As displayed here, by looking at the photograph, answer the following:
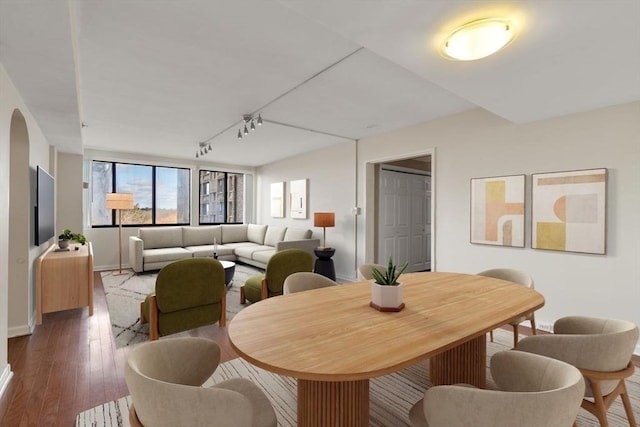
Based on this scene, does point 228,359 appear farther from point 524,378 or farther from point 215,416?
point 524,378

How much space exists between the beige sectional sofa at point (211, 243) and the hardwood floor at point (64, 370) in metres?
2.22

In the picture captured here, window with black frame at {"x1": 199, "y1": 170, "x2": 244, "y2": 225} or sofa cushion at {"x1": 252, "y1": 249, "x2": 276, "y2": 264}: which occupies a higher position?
window with black frame at {"x1": 199, "y1": 170, "x2": 244, "y2": 225}

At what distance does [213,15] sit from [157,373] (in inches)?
80.4

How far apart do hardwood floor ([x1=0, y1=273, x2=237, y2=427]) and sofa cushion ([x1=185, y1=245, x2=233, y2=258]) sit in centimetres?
257

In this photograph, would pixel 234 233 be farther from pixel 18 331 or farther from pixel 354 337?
pixel 354 337

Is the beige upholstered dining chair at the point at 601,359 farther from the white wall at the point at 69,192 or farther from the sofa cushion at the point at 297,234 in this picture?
the white wall at the point at 69,192

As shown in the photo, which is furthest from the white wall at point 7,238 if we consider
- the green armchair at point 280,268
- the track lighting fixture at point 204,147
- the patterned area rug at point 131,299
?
the track lighting fixture at point 204,147

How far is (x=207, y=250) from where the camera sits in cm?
616

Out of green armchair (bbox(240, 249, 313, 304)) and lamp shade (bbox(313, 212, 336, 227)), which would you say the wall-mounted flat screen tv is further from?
lamp shade (bbox(313, 212, 336, 227))

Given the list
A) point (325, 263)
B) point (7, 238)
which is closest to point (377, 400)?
point (7, 238)

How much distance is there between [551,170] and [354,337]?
3.08 meters

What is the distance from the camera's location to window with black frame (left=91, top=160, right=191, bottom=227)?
618 centimetres

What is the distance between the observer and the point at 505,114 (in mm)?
3016

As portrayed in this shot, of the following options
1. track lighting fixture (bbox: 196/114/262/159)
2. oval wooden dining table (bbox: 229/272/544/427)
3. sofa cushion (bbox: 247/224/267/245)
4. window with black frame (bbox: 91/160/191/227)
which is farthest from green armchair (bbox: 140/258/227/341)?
window with black frame (bbox: 91/160/191/227)
